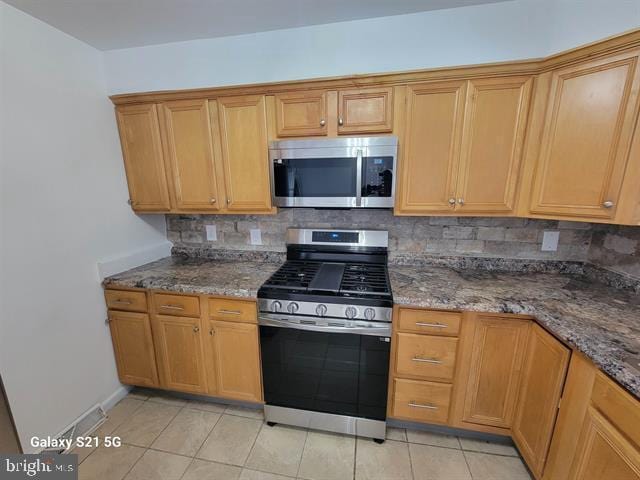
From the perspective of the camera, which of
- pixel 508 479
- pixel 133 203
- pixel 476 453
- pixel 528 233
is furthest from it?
pixel 133 203

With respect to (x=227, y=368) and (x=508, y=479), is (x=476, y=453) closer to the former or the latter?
(x=508, y=479)

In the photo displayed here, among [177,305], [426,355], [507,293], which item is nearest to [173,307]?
[177,305]

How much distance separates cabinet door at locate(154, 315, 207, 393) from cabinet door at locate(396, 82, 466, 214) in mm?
1638

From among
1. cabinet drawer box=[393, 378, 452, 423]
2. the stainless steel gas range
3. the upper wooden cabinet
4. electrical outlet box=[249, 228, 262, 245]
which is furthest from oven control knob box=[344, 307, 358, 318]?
electrical outlet box=[249, 228, 262, 245]

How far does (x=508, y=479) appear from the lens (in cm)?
142

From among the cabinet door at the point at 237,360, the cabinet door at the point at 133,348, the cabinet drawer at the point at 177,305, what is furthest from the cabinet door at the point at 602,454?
the cabinet door at the point at 133,348

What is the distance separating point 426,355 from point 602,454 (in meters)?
0.71

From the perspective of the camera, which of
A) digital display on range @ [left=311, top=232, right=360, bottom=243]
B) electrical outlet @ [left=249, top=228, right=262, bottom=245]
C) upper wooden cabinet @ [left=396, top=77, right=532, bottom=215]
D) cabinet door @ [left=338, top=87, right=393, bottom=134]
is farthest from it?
electrical outlet @ [left=249, top=228, right=262, bottom=245]

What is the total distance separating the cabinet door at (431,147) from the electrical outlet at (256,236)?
1.17 m

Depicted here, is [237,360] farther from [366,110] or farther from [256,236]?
[366,110]

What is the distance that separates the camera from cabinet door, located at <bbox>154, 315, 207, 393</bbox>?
1.76 meters

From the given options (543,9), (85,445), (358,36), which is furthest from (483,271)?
(85,445)

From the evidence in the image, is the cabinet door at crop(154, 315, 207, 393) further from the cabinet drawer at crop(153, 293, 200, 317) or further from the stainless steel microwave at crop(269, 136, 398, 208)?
the stainless steel microwave at crop(269, 136, 398, 208)

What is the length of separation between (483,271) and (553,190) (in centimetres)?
66
